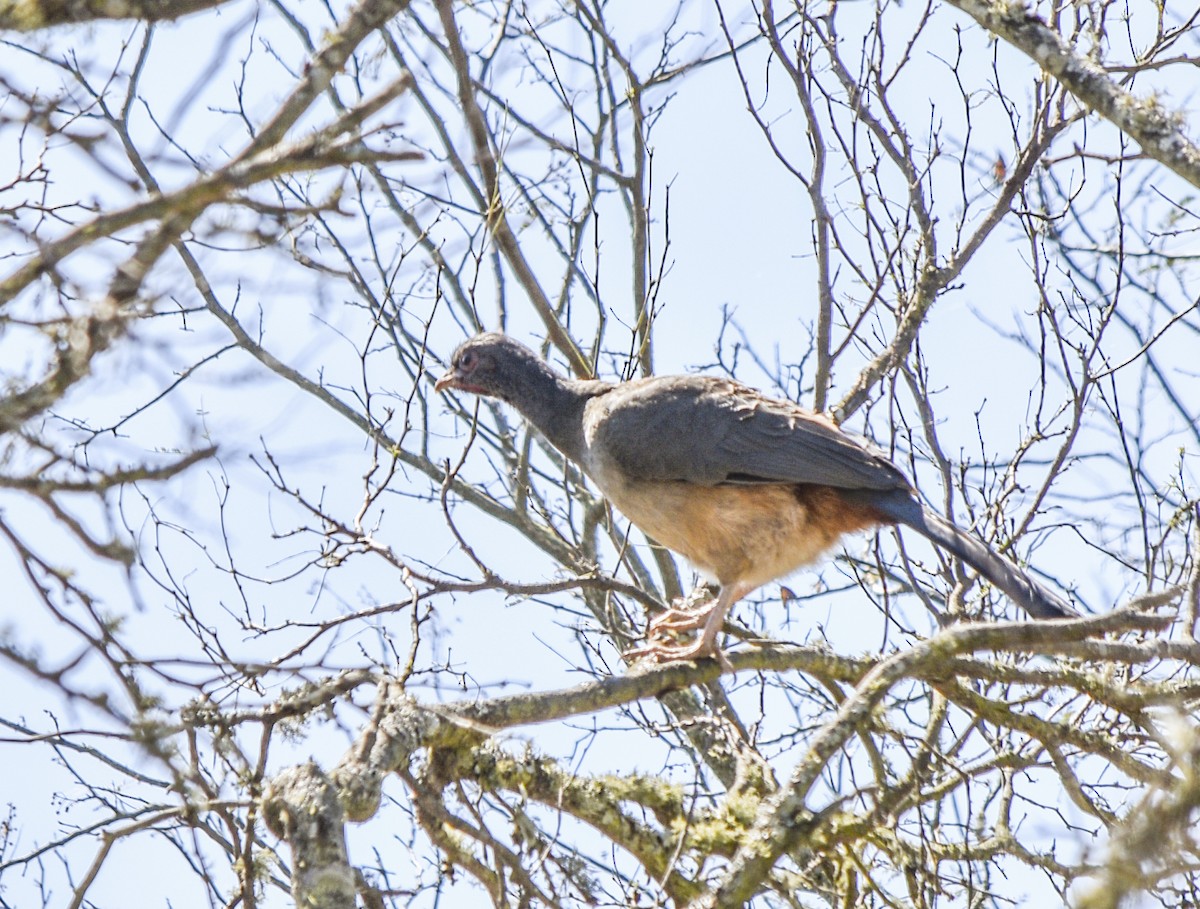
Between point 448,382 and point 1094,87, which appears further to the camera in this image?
point 448,382

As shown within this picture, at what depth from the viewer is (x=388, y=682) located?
341 cm

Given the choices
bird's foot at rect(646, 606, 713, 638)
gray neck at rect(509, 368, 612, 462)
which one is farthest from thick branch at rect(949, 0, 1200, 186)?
gray neck at rect(509, 368, 612, 462)

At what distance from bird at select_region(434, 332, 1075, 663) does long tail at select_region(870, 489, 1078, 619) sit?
12 mm

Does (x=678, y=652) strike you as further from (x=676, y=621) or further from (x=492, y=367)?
(x=492, y=367)

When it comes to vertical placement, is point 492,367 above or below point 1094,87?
above

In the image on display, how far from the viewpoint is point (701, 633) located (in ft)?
16.0

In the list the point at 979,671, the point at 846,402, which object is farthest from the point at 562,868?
the point at 846,402

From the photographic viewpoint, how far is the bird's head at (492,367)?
6379 millimetres

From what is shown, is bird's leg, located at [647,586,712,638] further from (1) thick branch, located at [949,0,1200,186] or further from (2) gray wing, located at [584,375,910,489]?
(1) thick branch, located at [949,0,1200,186]

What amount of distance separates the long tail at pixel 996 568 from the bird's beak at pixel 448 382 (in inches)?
96.7

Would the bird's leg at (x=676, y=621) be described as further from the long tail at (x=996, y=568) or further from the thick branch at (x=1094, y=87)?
the thick branch at (x=1094, y=87)

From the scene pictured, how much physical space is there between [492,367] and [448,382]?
0.80 feet

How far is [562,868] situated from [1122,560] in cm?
328

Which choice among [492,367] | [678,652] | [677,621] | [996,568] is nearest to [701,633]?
[678,652]
